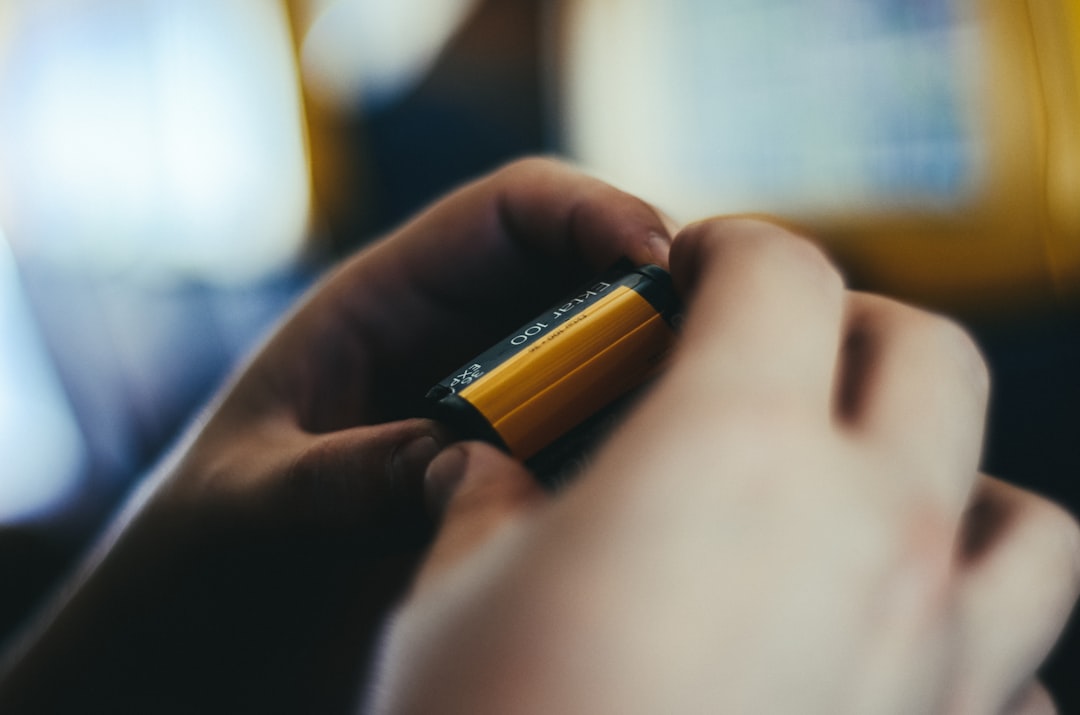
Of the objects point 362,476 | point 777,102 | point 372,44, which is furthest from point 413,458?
point 372,44

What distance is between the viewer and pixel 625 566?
177 millimetres

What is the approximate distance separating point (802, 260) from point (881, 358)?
4 centimetres

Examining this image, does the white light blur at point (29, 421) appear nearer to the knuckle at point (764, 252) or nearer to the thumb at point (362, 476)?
the thumb at point (362, 476)

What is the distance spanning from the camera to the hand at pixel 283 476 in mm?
374

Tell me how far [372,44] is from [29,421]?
0.62 metres

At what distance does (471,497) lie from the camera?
225 mm

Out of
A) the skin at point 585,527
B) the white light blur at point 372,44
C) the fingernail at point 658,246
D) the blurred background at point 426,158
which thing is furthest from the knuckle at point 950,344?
the white light blur at point 372,44

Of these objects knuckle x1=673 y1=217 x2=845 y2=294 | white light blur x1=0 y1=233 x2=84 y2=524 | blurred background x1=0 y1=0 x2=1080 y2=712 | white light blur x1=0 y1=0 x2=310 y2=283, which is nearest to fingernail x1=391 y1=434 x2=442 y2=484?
knuckle x1=673 y1=217 x2=845 y2=294

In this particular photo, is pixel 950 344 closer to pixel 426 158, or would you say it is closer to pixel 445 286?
pixel 445 286

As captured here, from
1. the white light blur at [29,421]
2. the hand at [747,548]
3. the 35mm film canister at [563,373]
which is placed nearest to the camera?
the hand at [747,548]

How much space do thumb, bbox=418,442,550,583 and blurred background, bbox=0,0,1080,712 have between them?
431 mm

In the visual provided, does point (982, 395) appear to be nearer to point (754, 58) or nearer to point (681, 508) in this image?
point (681, 508)

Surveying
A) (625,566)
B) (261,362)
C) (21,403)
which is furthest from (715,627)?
(21,403)

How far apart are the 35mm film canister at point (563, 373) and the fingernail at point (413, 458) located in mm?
11
